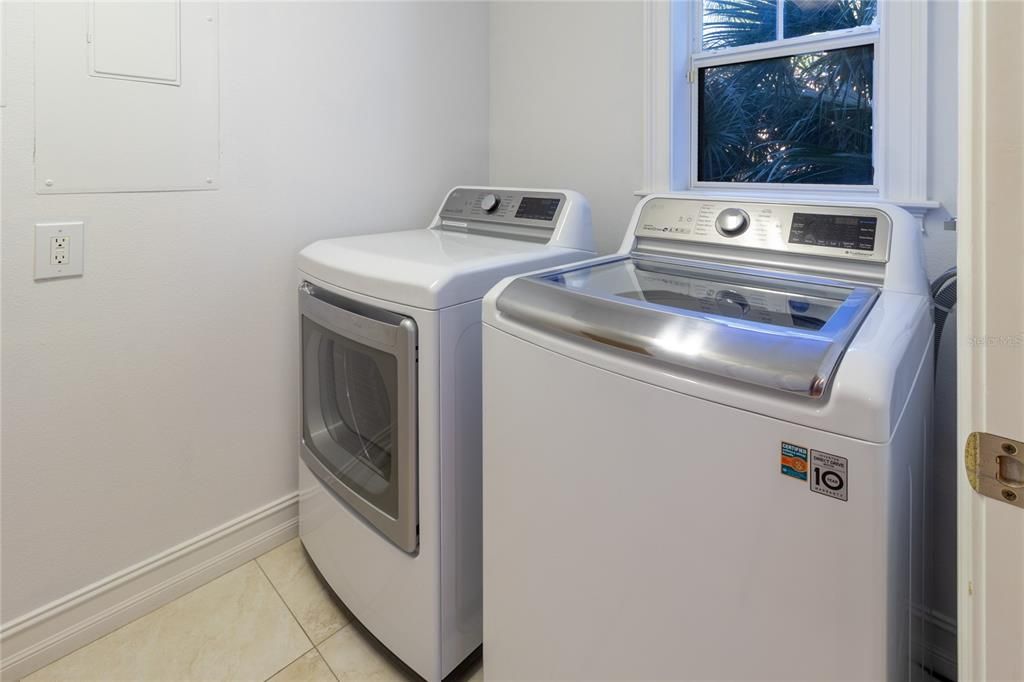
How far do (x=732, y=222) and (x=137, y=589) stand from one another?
6.19ft

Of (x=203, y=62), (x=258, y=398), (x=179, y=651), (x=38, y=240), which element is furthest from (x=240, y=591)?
(x=203, y=62)

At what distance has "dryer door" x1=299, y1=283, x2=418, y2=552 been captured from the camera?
1.32 metres

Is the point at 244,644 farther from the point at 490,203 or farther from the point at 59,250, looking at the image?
the point at 490,203

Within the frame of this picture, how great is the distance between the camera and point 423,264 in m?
1.36

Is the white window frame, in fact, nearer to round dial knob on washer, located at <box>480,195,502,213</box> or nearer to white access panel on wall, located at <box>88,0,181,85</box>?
round dial knob on washer, located at <box>480,195,502,213</box>

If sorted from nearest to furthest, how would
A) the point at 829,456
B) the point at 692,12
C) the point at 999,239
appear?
the point at 999,239, the point at 829,456, the point at 692,12

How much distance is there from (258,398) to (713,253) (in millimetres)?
1429

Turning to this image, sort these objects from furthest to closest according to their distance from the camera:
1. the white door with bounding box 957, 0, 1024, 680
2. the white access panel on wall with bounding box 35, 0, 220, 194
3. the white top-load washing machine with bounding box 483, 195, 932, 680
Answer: the white access panel on wall with bounding box 35, 0, 220, 194, the white top-load washing machine with bounding box 483, 195, 932, 680, the white door with bounding box 957, 0, 1024, 680

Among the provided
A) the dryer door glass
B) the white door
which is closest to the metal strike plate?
the white door

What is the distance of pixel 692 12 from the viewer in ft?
6.35

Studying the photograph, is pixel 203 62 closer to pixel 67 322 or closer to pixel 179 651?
pixel 67 322

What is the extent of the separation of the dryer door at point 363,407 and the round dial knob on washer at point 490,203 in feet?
2.14

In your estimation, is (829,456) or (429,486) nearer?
(829,456)

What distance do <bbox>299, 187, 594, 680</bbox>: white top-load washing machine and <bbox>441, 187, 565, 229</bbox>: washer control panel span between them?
5cm
